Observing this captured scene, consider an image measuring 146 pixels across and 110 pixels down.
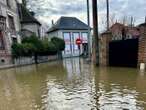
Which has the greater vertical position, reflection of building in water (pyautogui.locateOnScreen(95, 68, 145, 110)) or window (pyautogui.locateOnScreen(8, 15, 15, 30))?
window (pyautogui.locateOnScreen(8, 15, 15, 30))

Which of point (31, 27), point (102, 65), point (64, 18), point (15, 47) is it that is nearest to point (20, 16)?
point (31, 27)

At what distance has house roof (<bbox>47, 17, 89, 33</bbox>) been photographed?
1727 inches

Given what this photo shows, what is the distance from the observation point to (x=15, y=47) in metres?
25.2

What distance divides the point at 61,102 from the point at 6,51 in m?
19.3

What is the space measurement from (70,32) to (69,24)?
1.78 meters

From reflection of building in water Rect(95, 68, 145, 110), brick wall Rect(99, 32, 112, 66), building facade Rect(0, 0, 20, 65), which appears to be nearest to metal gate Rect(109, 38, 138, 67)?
brick wall Rect(99, 32, 112, 66)

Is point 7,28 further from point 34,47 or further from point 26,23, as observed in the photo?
point 26,23

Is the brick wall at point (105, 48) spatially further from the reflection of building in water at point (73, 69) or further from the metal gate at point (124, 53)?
the reflection of building in water at point (73, 69)

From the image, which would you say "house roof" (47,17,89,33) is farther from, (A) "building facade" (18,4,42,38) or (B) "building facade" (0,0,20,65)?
(B) "building facade" (0,0,20,65)

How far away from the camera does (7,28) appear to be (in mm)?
25266

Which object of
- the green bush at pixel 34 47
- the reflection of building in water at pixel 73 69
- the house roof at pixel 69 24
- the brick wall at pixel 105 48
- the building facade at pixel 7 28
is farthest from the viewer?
the house roof at pixel 69 24

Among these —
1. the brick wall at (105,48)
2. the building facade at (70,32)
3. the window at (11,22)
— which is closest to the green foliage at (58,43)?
the building facade at (70,32)

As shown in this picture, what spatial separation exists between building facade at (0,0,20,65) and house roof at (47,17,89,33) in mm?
14415

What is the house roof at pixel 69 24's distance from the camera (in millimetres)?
43869
